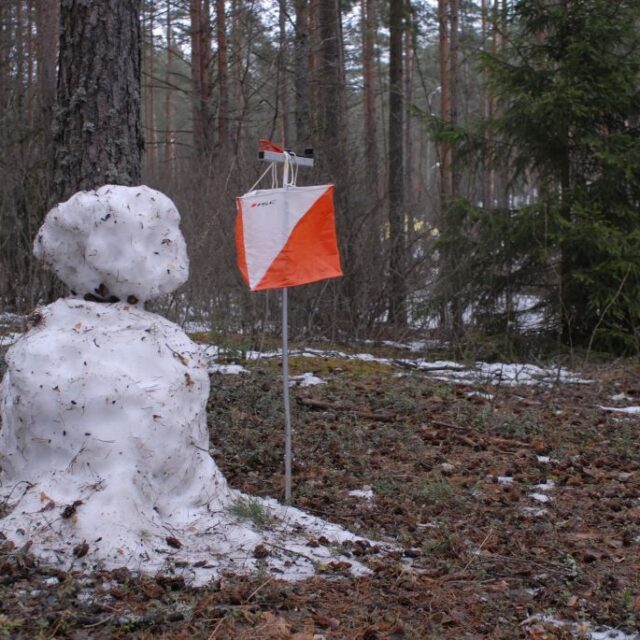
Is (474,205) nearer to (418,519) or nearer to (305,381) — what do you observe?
(305,381)

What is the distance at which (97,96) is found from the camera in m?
5.91

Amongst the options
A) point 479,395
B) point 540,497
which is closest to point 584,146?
point 479,395

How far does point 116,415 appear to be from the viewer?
4230mm

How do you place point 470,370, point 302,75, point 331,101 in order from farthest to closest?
point 331,101 < point 302,75 < point 470,370

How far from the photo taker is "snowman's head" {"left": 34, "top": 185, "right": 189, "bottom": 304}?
444cm

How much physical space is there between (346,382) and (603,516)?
3707 millimetres

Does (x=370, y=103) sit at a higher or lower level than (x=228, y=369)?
higher

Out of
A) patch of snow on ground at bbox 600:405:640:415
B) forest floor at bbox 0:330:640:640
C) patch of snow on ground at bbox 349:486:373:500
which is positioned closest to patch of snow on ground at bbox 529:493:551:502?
forest floor at bbox 0:330:640:640

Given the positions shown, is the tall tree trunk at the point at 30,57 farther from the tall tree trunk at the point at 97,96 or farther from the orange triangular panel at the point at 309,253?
the orange triangular panel at the point at 309,253

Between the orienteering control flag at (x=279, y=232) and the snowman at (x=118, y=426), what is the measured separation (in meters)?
0.59

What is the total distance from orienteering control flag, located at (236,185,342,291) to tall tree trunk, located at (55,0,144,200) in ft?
4.11

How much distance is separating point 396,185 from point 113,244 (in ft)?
32.5

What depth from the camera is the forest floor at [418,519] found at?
3660mm

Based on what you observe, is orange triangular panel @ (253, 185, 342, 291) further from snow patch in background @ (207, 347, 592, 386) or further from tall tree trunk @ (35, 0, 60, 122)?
tall tree trunk @ (35, 0, 60, 122)
